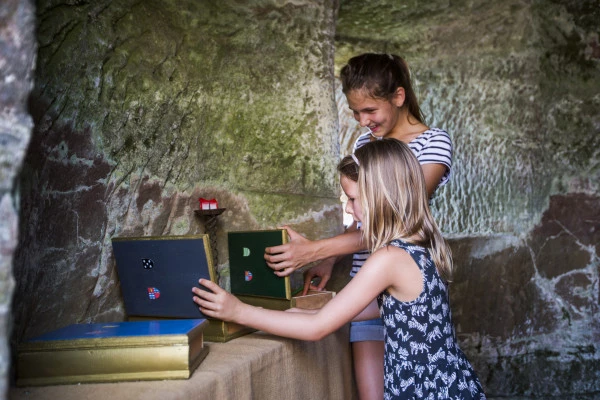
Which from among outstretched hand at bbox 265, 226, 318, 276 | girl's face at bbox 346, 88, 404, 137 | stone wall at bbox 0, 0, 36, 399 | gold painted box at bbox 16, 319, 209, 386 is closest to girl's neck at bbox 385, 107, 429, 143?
girl's face at bbox 346, 88, 404, 137

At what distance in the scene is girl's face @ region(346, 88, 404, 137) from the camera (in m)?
2.26

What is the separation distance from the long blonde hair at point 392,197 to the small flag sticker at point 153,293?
59 centimetres

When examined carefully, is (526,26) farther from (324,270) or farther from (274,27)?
(324,270)

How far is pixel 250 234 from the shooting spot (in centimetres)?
198

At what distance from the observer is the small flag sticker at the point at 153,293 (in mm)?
1807

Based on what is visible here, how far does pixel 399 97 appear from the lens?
2.29 meters

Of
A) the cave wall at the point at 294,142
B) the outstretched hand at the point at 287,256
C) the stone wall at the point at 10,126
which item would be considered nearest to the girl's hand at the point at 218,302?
the outstretched hand at the point at 287,256

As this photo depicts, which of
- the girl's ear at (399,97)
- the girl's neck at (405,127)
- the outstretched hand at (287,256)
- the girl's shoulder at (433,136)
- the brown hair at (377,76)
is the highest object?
the brown hair at (377,76)

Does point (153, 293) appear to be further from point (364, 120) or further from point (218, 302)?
point (364, 120)

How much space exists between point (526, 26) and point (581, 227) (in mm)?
1117

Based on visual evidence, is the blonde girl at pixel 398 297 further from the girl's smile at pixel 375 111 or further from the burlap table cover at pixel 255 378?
→ the girl's smile at pixel 375 111

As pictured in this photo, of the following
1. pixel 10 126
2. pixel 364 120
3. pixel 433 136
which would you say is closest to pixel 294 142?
pixel 364 120

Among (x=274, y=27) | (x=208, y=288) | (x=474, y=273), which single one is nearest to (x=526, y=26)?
(x=474, y=273)

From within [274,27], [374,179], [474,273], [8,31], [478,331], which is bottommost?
[478,331]
